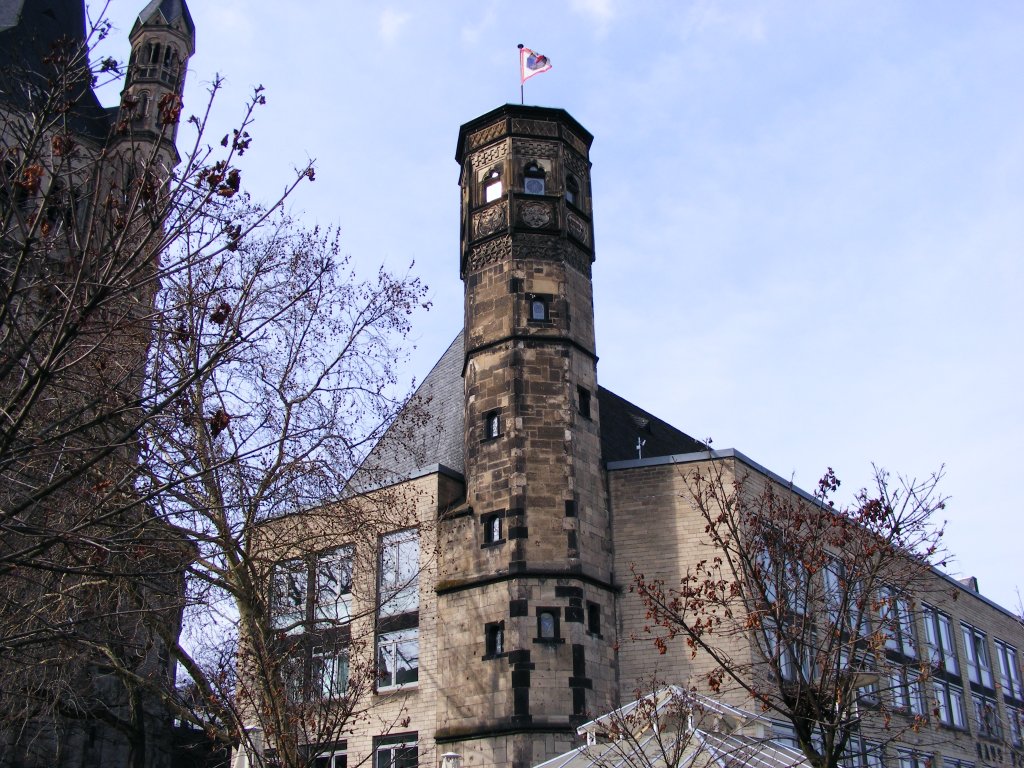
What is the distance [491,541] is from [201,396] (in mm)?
8641

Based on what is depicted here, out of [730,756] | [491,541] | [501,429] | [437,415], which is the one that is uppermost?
[437,415]

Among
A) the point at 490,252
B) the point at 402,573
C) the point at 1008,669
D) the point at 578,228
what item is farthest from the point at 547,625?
the point at 1008,669

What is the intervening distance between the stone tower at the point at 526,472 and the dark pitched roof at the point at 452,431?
1965 mm

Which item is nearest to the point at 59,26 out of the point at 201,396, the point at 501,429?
the point at 501,429

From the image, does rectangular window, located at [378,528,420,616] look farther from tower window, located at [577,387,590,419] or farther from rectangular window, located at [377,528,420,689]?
tower window, located at [577,387,590,419]

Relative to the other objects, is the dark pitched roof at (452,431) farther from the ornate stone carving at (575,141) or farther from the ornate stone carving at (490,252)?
the ornate stone carving at (575,141)

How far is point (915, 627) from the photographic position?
2981 centimetres

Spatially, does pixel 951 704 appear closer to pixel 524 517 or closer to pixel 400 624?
pixel 524 517

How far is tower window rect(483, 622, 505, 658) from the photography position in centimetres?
2121

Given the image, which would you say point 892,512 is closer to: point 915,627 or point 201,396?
point 201,396

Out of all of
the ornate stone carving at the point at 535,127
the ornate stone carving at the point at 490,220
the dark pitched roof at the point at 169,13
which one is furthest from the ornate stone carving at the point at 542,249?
the dark pitched roof at the point at 169,13

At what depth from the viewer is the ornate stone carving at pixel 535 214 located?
25.2 meters

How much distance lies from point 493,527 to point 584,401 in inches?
146

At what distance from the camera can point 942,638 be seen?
32344 millimetres
